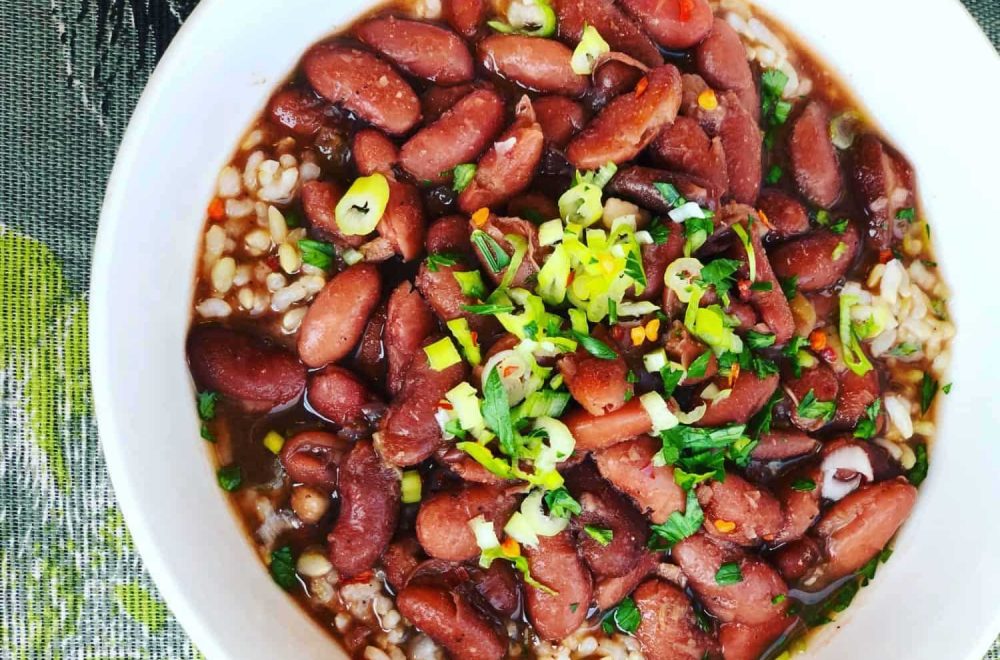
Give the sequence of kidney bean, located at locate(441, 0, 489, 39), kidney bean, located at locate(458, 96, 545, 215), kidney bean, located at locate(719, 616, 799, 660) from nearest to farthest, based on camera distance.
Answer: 1. kidney bean, located at locate(458, 96, 545, 215)
2. kidney bean, located at locate(441, 0, 489, 39)
3. kidney bean, located at locate(719, 616, 799, 660)

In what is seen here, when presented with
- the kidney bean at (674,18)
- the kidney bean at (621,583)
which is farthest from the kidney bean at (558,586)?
the kidney bean at (674,18)

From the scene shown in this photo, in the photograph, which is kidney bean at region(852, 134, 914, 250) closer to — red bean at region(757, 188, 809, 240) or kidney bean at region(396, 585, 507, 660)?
red bean at region(757, 188, 809, 240)

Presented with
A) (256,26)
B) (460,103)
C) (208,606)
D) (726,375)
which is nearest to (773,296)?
(726,375)

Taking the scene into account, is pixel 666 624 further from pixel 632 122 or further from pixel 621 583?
pixel 632 122

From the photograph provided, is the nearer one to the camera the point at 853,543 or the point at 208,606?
the point at 208,606

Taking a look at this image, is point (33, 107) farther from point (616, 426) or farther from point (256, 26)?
point (616, 426)

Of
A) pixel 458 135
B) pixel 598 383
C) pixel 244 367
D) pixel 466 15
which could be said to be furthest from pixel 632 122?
pixel 244 367

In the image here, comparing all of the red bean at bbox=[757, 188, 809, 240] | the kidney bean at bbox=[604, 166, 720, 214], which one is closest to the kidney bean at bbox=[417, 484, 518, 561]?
the kidney bean at bbox=[604, 166, 720, 214]
